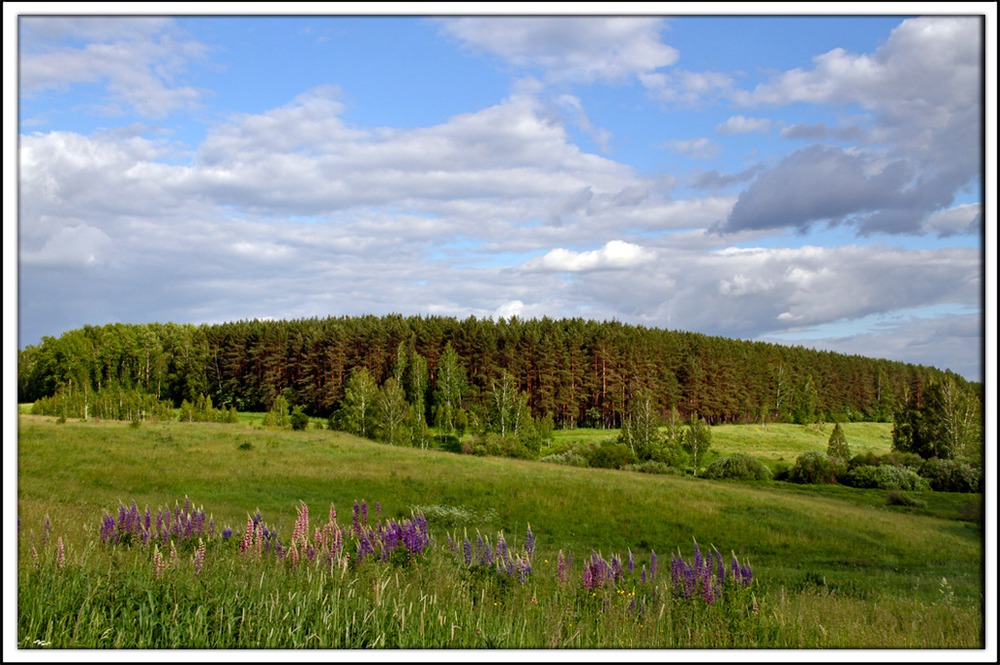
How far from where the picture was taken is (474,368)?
86.4 metres

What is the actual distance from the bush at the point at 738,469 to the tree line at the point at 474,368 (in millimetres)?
18004

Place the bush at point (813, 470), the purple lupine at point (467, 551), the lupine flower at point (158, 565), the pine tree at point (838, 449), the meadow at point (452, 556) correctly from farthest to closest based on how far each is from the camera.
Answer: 1. the pine tree at point (838, 449)
2. the bush at point (813, 470)
3. the purple lupine at point (467, 551)
4. the lupine flower at point (158, 565)
5. the meadow at point (452, 556)

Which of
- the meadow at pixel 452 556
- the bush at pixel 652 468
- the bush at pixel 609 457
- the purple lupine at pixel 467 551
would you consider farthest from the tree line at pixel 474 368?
the purple lupine at pixel 467 551

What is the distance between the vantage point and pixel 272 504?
25750mm

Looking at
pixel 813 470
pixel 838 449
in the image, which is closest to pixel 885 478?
pixel 813 470

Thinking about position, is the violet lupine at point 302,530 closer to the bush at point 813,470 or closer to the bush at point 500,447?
the bush at point 813,470

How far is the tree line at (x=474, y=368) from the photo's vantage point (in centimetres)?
8206

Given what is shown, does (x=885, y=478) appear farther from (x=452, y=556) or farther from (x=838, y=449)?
(x=452, y=556)

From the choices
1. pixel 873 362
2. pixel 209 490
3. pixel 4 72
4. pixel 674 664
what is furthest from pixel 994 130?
pixel 873 362

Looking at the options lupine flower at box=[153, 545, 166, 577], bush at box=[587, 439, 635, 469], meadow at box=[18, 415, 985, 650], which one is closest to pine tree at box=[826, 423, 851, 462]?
meadow at box=[18, 415, 985, 650]

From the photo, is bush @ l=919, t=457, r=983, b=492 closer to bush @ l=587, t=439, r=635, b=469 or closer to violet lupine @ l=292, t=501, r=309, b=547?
bush @ l=587, t=439, r=635, b=469

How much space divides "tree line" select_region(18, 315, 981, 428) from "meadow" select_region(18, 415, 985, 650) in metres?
33.0

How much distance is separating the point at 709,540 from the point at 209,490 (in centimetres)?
2093

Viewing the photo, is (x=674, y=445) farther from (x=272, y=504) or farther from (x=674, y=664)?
(x=674, y=664)
